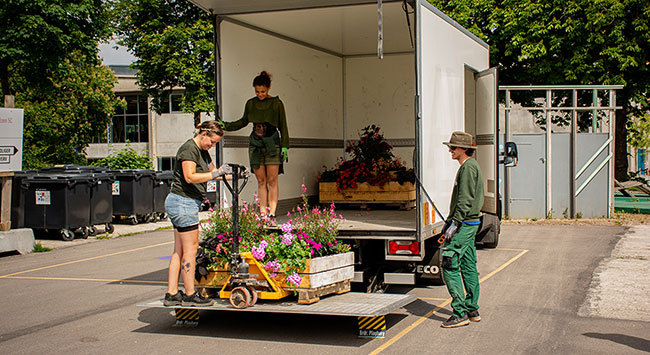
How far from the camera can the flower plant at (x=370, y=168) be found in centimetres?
970

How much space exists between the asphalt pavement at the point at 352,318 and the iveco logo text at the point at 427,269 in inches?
16.9

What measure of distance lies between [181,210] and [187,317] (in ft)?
3.74

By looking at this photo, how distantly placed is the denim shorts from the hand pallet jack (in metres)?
0.44

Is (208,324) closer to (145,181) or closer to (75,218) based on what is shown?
(75,218)

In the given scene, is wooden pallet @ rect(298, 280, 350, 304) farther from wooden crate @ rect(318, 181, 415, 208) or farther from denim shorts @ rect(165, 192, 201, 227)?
wooden crate @ rect(318, 181, 415, 208)

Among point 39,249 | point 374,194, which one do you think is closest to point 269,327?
point 374,194

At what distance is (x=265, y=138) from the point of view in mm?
8469

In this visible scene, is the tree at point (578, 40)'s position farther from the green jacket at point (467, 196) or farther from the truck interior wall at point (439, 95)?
the green jacket at point (467, 196)

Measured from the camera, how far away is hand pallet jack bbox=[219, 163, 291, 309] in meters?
6.25

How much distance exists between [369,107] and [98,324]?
6.18m

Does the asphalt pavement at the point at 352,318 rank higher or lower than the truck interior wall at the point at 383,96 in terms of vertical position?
lower

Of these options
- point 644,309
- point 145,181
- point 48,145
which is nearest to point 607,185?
point 644,309

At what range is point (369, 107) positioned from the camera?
1162cm

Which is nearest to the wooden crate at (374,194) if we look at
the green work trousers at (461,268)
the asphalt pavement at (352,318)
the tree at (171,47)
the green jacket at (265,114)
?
the asphalt pavement at (352,318)
